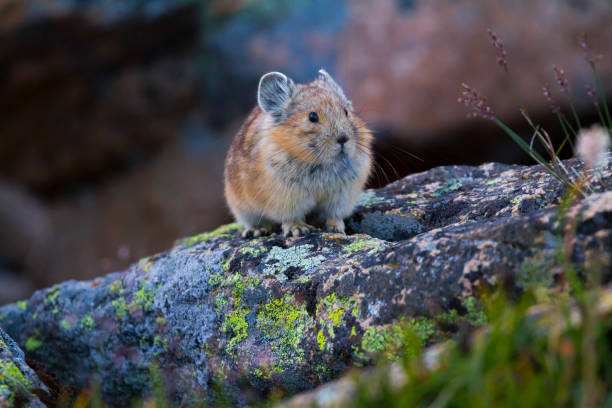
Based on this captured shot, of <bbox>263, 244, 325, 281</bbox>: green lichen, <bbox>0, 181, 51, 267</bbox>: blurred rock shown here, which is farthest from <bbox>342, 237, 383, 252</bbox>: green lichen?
<bbox>0, 181, 51, 267</bbox>: blurred rock

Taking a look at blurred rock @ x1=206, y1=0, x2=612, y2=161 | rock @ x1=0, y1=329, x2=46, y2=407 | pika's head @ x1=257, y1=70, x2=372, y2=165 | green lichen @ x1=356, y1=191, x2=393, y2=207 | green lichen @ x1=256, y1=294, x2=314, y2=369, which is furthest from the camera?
blurred rock @ x1=206, y1=0, x2=612, y2=161

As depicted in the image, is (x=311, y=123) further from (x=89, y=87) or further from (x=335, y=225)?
(x=89, y=87)

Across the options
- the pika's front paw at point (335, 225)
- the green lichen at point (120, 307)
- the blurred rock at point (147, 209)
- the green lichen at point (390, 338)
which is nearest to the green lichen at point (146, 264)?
the green lichen at point (120, 307)

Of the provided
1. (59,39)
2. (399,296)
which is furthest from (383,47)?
(399,296)

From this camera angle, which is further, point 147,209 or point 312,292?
point 147,209

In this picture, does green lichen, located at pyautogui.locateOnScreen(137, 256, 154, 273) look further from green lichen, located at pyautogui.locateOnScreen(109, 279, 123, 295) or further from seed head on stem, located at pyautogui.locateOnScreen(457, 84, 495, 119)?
seed head on stem, located at pyautogui.locateOnScreen(457, 84, 495, 119)

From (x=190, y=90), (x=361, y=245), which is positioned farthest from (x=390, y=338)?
(x=190, y=90)
